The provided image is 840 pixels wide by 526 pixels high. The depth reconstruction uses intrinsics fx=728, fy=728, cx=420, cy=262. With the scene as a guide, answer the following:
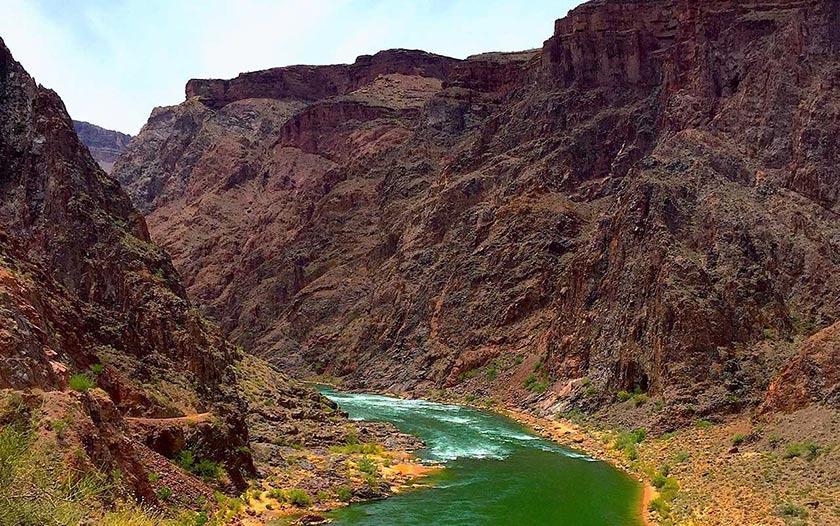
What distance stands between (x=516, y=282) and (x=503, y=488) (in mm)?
42583

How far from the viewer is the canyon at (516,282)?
85.0ft

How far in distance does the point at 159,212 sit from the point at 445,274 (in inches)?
3455

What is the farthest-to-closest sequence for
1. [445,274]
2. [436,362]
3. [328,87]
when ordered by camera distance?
[328,87], [445,274], [436,362]

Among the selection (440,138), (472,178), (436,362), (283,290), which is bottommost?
(436,362)

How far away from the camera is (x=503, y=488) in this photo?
31516 mm

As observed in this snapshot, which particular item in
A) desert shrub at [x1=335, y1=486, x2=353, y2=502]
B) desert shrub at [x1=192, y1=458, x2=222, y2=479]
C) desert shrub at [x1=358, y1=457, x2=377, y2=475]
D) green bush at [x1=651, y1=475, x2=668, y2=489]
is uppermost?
desert shrub at [x1=192, y1=458, x2=222, y2=479]

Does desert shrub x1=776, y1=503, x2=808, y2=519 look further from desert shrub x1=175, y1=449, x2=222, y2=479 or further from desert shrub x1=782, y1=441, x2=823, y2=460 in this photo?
desert shrub x1=175, y1=449, x2=222, y2=479

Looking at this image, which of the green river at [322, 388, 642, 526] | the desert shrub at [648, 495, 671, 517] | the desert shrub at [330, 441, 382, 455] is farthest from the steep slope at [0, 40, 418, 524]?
the desert shrub at [648, 495, 671, 517]

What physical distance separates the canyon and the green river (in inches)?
65.4

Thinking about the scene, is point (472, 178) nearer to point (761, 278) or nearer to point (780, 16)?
point (780, 16)

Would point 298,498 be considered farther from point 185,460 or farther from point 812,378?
point 812,378

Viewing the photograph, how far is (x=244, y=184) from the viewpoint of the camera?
14038 cm

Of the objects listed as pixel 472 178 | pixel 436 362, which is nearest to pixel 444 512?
pixel 436 362

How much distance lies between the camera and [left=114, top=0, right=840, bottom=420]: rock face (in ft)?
150
